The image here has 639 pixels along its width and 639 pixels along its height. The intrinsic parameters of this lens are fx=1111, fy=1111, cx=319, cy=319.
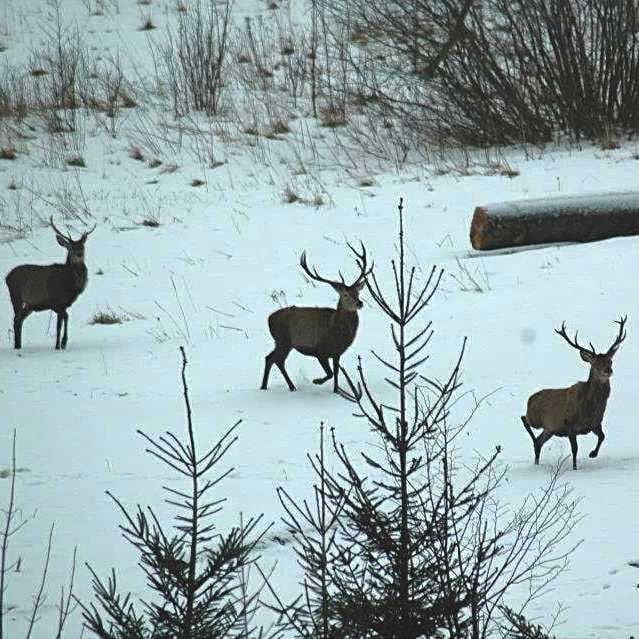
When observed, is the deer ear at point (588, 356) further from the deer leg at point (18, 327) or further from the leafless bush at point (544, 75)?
the leafless bush at point (544, 75)

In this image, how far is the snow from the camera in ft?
42.2

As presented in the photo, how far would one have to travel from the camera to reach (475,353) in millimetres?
10422

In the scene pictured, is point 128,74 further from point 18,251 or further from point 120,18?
point 18,251

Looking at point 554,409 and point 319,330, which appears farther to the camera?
point 319,330

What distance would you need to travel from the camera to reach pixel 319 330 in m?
9.59

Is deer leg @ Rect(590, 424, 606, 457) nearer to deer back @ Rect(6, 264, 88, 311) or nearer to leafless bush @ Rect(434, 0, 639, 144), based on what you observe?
deer back @ Rect(6, 264, 88, 311)

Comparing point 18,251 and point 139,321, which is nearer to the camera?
point 139,321

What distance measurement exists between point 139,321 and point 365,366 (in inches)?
136

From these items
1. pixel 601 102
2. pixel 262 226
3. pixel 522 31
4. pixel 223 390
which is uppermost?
pixel 522 31

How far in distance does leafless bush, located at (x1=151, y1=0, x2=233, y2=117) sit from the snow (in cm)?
909

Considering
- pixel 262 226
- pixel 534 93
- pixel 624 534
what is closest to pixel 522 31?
pixel 534 93

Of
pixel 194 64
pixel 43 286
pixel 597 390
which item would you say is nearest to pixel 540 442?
pixel 597 390

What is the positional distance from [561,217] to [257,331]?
387cm

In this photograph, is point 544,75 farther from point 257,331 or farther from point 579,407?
point 579,407
